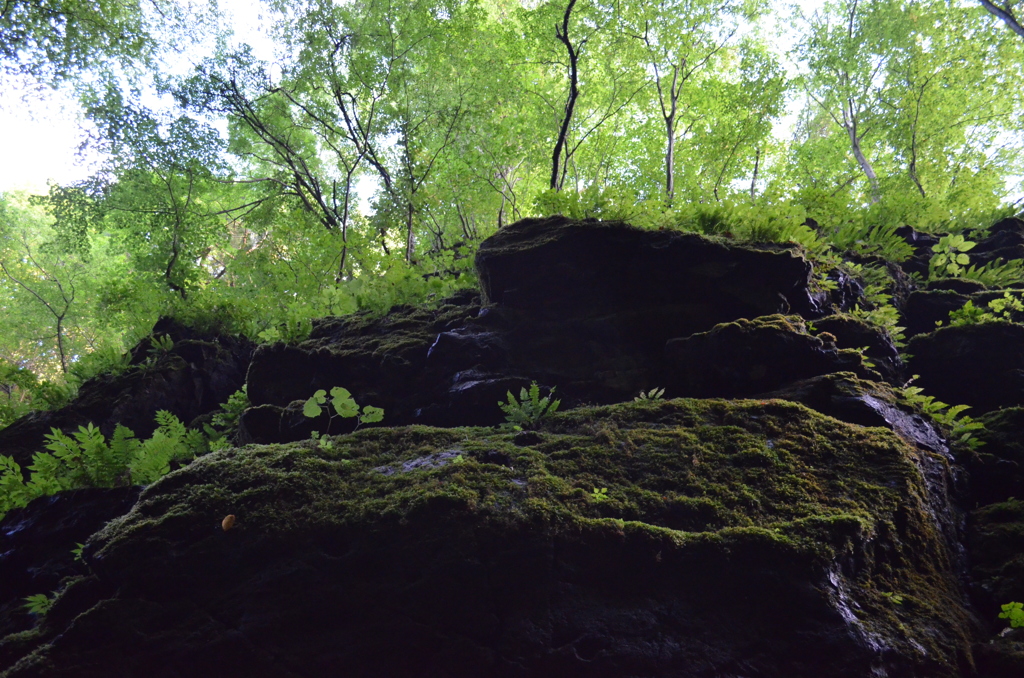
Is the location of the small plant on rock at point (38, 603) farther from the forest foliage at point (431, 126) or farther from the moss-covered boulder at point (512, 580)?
the forest foliage at point (431, 126)

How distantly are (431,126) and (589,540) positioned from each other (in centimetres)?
1155

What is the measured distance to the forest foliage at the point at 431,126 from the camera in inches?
384

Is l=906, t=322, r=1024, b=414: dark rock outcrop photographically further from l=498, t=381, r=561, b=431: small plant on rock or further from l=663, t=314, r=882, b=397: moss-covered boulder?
l=498, t=381, r=561, b=431: small plant on rock

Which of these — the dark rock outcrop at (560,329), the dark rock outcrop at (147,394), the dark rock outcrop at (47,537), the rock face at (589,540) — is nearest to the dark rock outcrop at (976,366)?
the rock face at (589,540)

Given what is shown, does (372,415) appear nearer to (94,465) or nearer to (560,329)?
(560,329)

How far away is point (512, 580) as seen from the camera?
298cm

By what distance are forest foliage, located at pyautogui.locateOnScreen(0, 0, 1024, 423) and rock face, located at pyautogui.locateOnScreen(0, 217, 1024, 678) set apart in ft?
11.8

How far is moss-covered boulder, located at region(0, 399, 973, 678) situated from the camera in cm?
276

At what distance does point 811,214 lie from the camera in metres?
9.08

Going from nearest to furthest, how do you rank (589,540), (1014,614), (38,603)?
(1014,614) → (589,540) → (38,603)

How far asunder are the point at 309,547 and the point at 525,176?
13549mm

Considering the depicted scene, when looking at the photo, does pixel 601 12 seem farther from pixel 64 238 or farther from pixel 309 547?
pixel 64 238

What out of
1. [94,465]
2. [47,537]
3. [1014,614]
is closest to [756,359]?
[1014,614]

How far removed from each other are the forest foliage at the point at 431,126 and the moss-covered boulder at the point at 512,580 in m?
4.67
